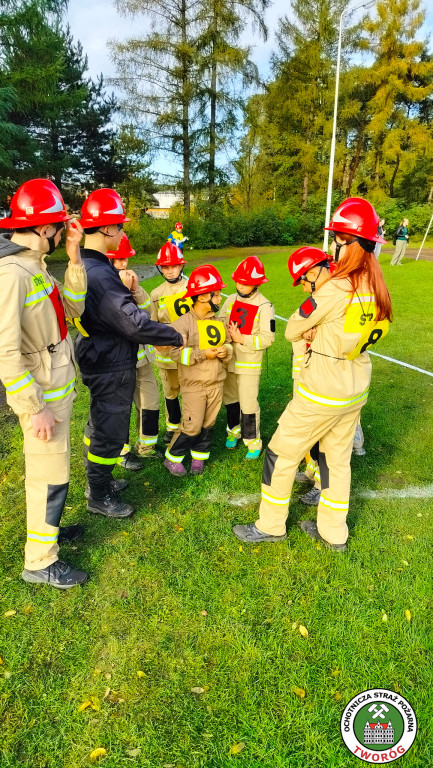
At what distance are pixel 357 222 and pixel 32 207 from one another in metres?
2.09

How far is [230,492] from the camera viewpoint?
15.9ft

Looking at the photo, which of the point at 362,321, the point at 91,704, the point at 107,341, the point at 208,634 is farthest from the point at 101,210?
the point at 91,704

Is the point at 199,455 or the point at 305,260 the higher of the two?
the point at 305,260

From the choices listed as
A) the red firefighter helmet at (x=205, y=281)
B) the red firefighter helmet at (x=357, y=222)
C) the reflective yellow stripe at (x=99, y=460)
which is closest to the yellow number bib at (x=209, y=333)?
the red firefighter helmet at (x=205, y=281)

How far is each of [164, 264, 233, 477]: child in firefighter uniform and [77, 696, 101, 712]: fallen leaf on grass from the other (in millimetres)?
2554

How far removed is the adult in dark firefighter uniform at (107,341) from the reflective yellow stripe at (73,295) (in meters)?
0.31

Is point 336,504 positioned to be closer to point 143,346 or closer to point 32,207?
point 143,346

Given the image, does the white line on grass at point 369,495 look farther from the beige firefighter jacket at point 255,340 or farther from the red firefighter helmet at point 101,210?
the red firefighter helmet at point 101,210

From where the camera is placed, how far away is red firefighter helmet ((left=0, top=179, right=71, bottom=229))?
297 cm

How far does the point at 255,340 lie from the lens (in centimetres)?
512

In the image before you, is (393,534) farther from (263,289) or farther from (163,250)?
(263,289)

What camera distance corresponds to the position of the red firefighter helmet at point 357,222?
3.18 metres

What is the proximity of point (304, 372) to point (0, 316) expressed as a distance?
6.93 feet

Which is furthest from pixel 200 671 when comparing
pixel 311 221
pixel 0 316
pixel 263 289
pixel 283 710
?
pixel 311 221
